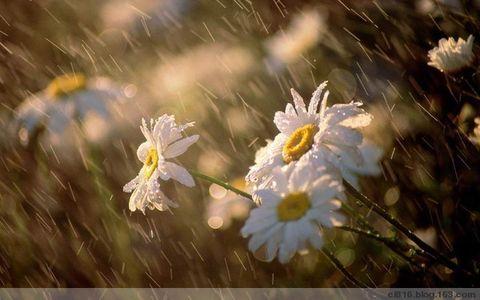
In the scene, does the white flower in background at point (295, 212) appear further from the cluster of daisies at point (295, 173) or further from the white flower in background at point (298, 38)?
the white flower in background at point (298, 38)

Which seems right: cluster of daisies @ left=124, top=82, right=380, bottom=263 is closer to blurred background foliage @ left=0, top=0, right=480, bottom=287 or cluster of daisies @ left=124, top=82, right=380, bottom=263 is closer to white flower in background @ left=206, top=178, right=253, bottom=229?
blurred background foliage @ left=0, top=0, right=480, bottom=287

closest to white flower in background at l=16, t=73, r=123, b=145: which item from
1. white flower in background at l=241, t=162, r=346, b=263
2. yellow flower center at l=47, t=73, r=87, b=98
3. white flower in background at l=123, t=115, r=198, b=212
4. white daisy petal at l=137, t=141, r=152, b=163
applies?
yellow flower center at l=47, t=73, r=87, b=98

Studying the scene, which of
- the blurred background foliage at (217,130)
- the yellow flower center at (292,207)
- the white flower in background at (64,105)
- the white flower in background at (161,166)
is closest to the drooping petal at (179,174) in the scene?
the white flower in background at (161,166)

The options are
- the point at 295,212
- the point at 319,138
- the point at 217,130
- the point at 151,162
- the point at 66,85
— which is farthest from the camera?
the point at 66,85

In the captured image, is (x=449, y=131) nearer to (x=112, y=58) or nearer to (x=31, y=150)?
(x=31, y=150)

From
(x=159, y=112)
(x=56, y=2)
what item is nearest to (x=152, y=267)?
(x=159, y=112)

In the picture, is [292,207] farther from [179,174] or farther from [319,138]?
[179,174]

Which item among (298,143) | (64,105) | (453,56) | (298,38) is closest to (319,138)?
(298,143)

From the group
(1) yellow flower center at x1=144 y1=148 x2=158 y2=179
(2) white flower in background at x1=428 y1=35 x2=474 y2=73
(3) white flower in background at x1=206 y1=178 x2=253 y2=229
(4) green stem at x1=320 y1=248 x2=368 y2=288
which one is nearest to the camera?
(4) green stem at x1=320 y1=248 x2=368 y2=288
